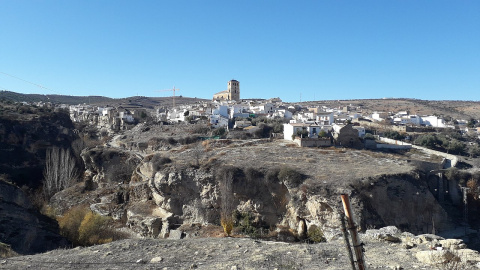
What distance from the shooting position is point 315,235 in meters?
13.0

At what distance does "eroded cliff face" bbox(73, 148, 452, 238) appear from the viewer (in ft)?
47.3

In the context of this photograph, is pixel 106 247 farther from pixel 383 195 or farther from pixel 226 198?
pixel 383 195

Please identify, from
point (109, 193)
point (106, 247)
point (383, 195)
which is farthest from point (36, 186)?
point (383, 195)

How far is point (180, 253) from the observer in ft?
24.3

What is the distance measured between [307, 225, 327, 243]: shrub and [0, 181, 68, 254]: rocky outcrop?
8.33 m

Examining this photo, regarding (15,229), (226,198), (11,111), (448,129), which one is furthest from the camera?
Result: (448,129)

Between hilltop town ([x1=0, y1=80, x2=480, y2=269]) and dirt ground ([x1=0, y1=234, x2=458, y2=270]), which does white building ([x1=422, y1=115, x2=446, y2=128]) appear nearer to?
hilltop town ([x1=0, y1=80, x2=480, y2=269])

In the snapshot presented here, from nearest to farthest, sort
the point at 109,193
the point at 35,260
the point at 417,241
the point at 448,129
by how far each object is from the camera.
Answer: the point at 35,260, the point at 417,241, the point at 109,193, the point at 448,129

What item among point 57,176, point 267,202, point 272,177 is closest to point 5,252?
point 267,202

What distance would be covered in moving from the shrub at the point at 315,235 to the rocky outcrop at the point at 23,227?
833 centimetres

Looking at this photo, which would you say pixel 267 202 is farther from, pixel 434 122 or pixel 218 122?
pixel 434 122

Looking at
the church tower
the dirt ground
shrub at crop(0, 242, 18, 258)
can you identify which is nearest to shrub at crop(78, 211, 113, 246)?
shrub at crop(0, 242, 18, 258)

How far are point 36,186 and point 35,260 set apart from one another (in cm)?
2137

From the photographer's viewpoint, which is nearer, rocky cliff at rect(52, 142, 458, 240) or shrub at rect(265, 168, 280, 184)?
rocky cliff at rect(52, 142, 458, 240)
